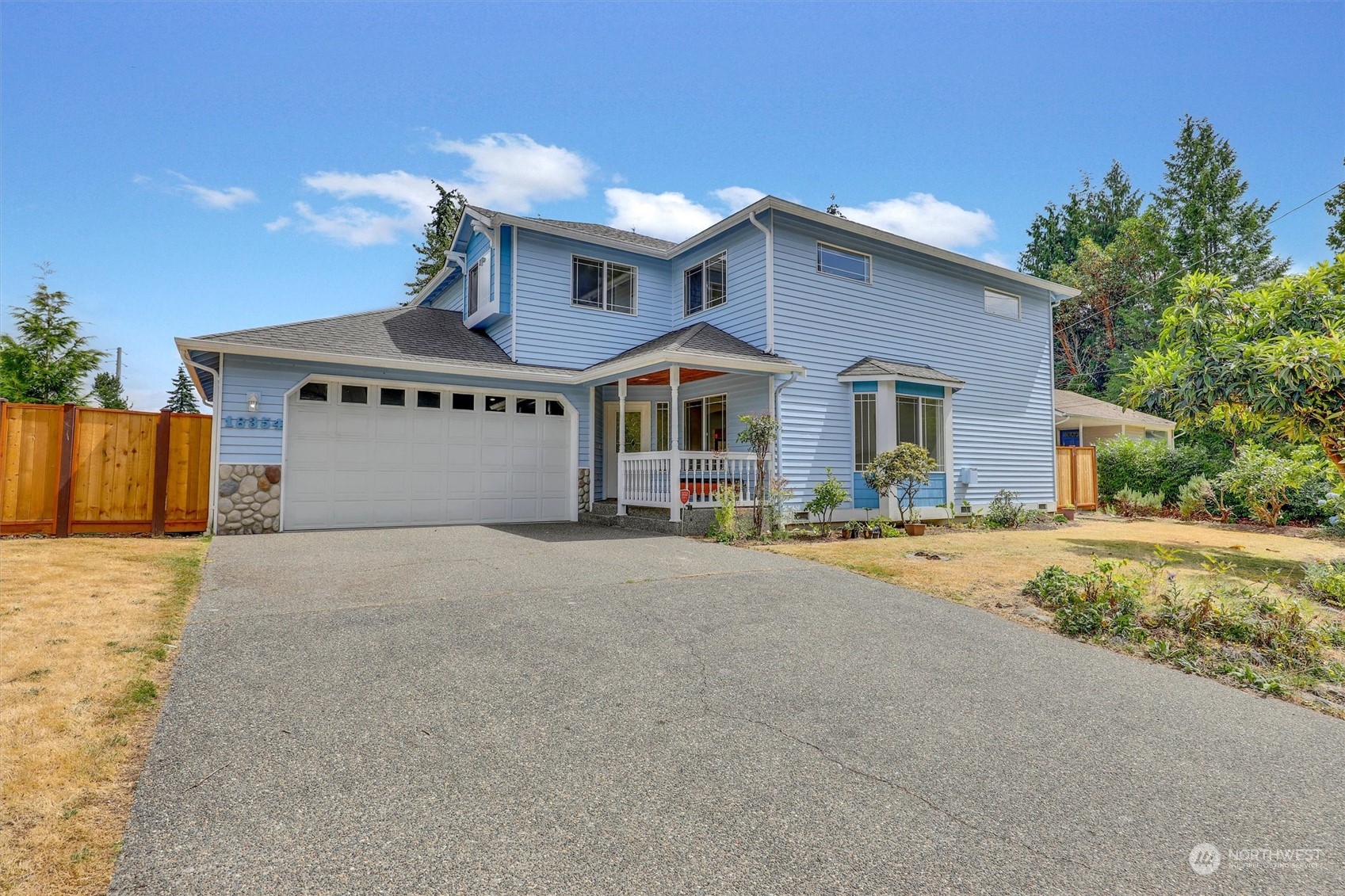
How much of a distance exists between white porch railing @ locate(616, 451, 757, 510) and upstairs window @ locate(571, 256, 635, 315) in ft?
12.6

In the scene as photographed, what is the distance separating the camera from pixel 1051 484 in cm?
1633

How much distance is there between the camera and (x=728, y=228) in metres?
12.9

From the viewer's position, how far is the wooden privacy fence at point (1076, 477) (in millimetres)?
16812

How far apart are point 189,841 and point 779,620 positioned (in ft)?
13.7

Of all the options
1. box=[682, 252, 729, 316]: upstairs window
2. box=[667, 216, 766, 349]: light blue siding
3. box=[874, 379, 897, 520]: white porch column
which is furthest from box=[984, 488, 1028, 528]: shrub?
box=[682, 252, 729, 316]: upstairs window

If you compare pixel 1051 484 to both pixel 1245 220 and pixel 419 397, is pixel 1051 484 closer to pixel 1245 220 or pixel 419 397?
pixel 419 397

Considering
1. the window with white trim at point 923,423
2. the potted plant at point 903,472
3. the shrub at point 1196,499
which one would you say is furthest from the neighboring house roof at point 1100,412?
the potted plant at point 903,472

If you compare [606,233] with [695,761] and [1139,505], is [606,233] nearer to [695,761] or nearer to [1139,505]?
[695,761]

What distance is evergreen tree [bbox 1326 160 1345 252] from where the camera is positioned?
19984mm

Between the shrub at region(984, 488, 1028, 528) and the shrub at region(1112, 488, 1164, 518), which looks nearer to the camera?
the shrub at region(984, 488, 1028, 528)

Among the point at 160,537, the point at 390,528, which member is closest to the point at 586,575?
the point at 390,528

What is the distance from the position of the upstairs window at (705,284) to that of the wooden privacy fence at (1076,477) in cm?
984

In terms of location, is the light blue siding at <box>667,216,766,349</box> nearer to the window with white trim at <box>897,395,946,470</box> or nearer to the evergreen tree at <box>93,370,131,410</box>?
the window with white trim at <box>897,395,946,470</box>

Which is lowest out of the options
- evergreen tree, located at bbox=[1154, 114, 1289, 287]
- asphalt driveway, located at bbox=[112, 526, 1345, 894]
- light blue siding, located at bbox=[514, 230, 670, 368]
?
asphalt driveway, located at bbox=[112, 526, 1345, 894]
